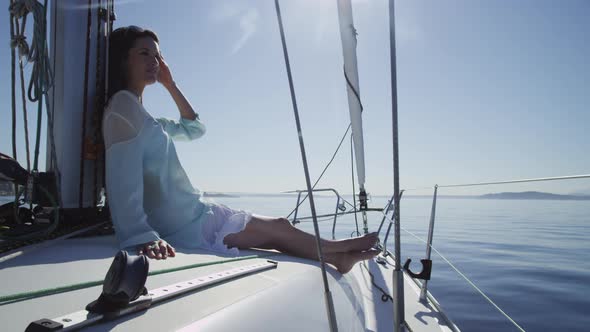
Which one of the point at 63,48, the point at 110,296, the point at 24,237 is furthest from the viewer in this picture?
the point at 63,48

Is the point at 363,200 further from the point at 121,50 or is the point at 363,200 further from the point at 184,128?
the point at 121,50

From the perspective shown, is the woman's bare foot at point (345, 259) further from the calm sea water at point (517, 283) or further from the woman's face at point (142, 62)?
the calm sea water at point (517, 283)

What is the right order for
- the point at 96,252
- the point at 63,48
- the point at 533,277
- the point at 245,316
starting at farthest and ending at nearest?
the point at 533,277, the point at 63,48, the point at 96,252, the point at 245,316

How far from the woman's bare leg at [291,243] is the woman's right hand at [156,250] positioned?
38cm

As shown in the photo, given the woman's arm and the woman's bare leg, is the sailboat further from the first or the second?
the woman's arm

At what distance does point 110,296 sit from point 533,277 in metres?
4.11

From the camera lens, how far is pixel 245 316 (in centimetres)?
69

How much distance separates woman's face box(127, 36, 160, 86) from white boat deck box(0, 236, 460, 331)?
0.73 m

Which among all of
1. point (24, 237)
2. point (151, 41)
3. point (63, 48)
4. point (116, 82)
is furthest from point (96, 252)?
point (63, 48)

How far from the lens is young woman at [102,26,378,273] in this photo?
4.09 ft

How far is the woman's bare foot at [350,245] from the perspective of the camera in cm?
150

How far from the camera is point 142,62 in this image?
1.58 meters

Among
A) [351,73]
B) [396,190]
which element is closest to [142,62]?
[396,190]

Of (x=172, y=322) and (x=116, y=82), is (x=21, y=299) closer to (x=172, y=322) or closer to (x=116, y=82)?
(x=172, y=322)
